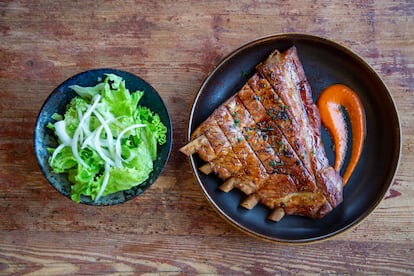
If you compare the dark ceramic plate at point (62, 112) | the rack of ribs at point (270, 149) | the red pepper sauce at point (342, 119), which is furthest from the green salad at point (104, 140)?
the red pepper sauce at point (342, 119)

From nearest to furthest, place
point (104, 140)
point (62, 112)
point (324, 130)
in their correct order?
point (104, 140) < point (62, 112) < point (324, 130)

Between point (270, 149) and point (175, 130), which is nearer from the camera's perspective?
point (270, 149)

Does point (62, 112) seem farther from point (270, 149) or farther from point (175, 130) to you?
point (270, 149)

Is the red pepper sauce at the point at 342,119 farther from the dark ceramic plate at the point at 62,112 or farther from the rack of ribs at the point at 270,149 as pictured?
the dark ceramic plate at the point at 62,112

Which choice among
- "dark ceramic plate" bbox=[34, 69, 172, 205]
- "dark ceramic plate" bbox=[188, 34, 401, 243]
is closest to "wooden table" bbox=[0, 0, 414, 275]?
"dark ceramic plate" bbox=[188, 34, 401, 243]

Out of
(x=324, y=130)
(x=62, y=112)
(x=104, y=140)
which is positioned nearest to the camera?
(x=104, y=140)

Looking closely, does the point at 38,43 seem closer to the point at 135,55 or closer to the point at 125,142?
the point at 135,55

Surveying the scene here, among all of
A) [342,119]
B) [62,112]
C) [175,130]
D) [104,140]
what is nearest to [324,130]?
[342,119]
